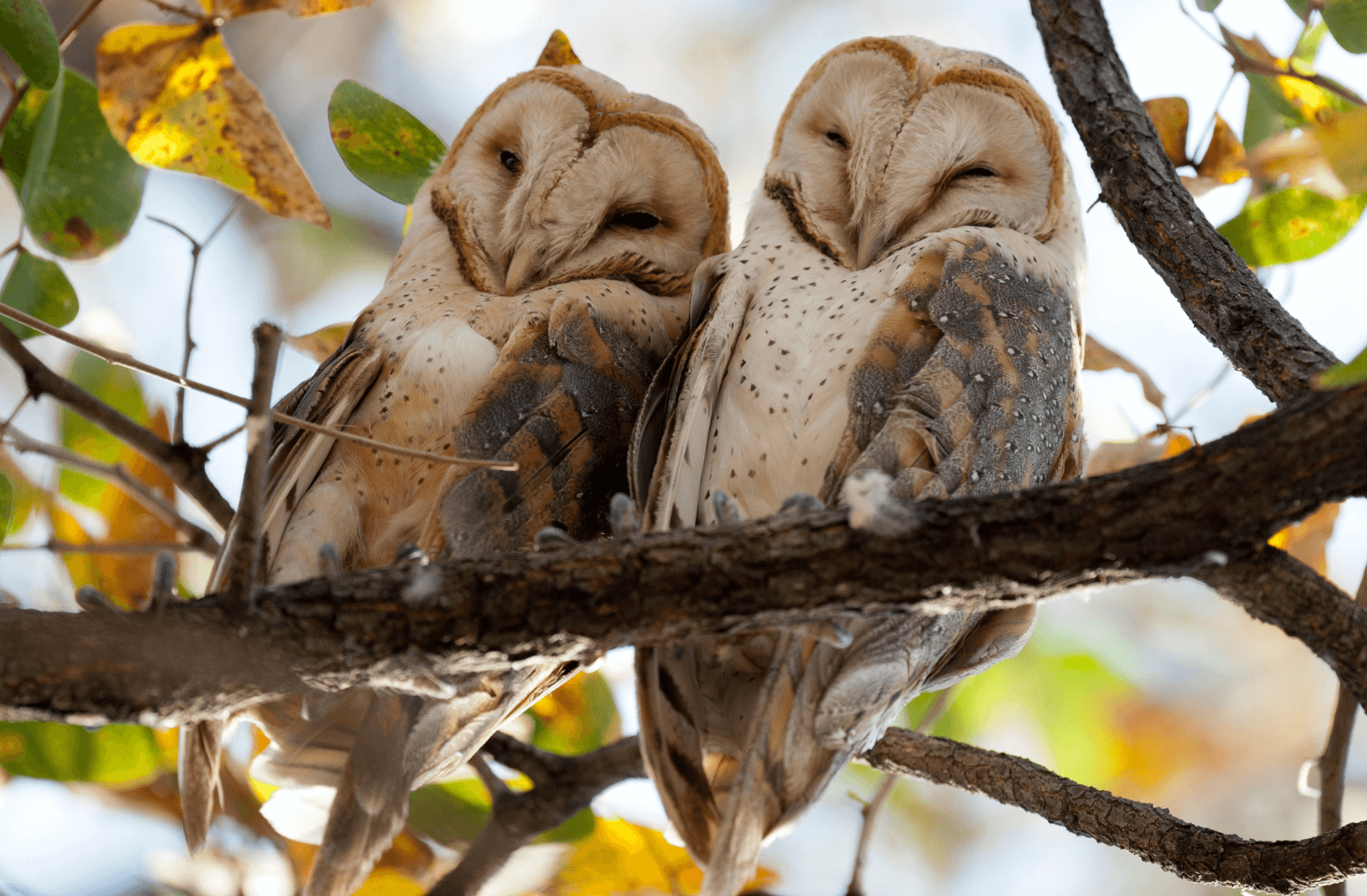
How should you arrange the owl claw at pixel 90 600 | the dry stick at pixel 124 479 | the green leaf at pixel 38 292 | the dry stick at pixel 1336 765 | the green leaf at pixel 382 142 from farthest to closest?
the green leaf at pixel 382 142
the green leaf at pixel 38 292
the dry stick at pixel 1336 765
the owl claw at pixel 90 600
the dry stick at pixel 124 479

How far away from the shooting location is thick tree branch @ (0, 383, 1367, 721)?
1013 mm

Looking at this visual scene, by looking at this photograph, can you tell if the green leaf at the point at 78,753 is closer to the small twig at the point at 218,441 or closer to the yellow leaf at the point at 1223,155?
the small twig at the point at 218,441

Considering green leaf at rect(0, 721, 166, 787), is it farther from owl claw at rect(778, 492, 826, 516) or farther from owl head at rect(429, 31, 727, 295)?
owl claw at rect(778, 492, 826, 516)

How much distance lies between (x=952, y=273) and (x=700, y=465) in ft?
1.55

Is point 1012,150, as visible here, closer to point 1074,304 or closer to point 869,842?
point 1074,304

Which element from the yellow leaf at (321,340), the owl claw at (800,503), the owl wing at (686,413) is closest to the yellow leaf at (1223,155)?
the owl wing at (686,413)

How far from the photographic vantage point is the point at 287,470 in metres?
1.65

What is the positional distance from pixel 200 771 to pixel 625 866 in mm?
1056

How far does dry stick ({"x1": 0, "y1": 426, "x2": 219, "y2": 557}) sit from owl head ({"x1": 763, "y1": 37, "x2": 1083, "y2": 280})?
3.81 feet

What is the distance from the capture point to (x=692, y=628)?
1.16 meters

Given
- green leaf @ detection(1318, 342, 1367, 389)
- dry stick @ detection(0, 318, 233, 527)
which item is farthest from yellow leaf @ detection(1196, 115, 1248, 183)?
dry stick @ detection(0, 318, 233, 527)

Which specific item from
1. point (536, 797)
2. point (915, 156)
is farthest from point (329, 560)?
point (915, 156)

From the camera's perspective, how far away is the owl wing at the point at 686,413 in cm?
152

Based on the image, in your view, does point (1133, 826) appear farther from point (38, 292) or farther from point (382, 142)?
point (38, 292)
